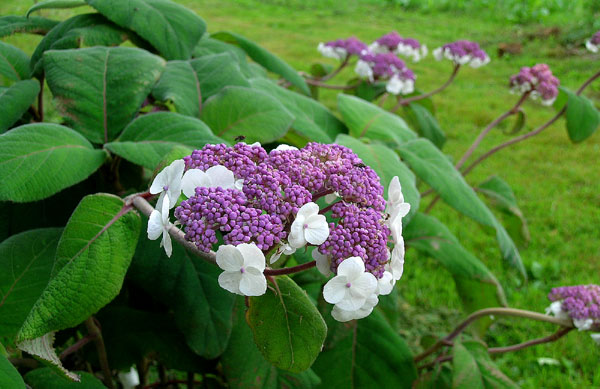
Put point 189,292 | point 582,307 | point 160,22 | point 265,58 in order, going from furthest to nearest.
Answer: point 265,58, point 160,22, point 582,307, point 189,292

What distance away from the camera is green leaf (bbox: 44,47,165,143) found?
894mm

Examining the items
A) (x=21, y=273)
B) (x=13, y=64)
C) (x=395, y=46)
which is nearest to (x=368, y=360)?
(x=21, y=273)

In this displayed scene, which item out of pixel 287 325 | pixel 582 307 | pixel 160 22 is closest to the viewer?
pixel 287 325

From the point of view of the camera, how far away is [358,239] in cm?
49

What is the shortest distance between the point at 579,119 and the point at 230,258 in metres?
1.45

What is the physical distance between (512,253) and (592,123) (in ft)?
1.97

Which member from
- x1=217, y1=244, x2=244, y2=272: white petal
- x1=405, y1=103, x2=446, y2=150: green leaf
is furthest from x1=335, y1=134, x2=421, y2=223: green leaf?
x1=405, y1=103, x2=446, y2=150: green leaf

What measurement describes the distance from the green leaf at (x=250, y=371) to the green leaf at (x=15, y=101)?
42 cm

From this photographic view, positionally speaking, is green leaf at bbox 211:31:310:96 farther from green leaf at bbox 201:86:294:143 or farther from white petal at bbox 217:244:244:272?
white petal at bbox 217:244:244:272

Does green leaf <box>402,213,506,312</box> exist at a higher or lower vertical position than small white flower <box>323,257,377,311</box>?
lower

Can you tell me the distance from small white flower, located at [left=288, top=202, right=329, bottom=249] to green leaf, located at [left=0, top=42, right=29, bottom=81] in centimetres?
75

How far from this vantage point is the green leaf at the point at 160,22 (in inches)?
40.8

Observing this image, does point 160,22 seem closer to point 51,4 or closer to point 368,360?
point 51,4

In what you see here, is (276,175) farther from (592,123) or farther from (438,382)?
(592,123)
